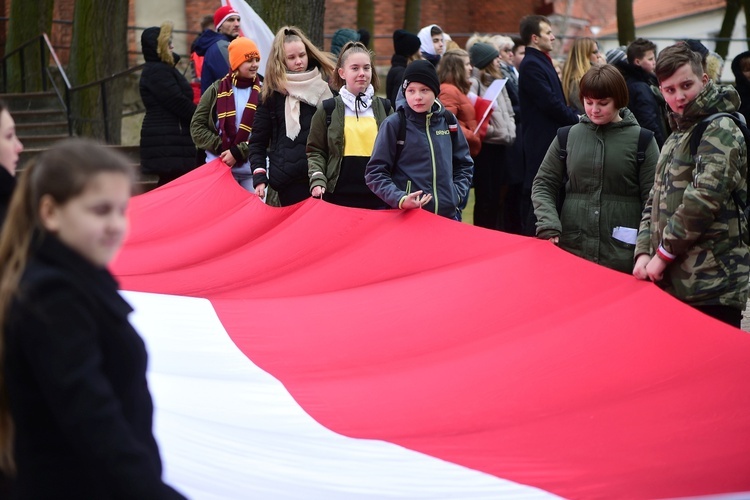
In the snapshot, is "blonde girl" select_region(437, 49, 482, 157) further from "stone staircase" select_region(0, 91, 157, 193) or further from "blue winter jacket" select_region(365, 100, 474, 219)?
"stone staircase" select_region(0, 91, 157, 193)

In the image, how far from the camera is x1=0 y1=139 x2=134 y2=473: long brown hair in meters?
2.54

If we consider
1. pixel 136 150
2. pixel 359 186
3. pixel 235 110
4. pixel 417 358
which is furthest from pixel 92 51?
pixel 417 358

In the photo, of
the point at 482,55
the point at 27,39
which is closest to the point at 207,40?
the point at 482,55

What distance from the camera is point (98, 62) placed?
17.0 metres

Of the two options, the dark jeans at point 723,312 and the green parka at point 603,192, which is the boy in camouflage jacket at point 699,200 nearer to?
the dark jeans at point 723,312

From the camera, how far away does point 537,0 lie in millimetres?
30859

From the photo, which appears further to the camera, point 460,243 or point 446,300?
point 460,243

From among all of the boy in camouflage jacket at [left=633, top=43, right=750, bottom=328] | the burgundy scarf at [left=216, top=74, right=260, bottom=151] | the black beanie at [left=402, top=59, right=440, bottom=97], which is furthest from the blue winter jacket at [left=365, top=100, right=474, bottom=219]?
the burgundy scarf at [left=216, top=74, right=260, bottom=151]

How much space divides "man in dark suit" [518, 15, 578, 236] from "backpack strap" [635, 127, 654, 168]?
3.30 meters

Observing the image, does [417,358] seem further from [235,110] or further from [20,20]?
[20,20]

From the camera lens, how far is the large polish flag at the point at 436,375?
3961mm

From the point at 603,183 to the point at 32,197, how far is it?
3.99m

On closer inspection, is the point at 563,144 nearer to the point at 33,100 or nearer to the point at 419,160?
the point at 419,160

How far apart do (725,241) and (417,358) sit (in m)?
1.40
